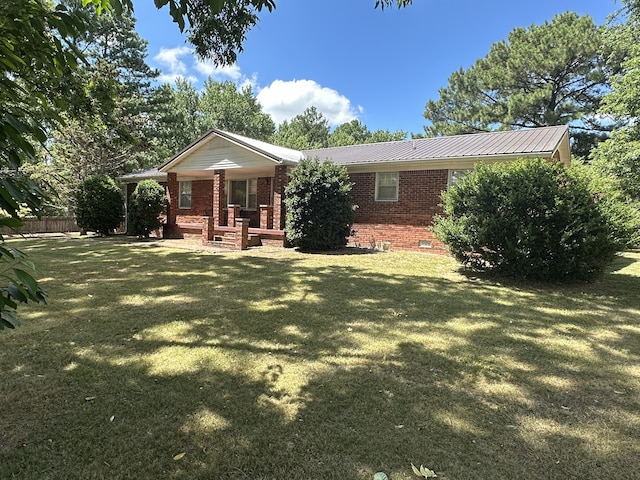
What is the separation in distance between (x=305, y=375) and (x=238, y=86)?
150 feet

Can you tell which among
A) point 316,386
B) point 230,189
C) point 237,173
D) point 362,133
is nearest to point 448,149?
point 237,173

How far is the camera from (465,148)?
40.1 feet

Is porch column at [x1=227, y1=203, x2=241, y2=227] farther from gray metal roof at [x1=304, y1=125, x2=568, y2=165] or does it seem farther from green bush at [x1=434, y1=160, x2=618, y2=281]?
green bush at [x1=434, y1=160, x2=618, y2=281]

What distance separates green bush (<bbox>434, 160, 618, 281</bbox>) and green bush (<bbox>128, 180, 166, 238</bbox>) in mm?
12133

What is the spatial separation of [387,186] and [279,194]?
3.83 meters

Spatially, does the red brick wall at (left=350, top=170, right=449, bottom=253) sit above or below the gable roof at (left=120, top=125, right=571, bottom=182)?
below

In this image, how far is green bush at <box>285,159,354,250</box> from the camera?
1134 centimetres

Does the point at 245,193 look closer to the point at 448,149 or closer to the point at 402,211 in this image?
the point at 402,211

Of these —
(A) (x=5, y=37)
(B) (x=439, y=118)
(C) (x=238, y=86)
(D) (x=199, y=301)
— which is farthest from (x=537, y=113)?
(C) (x=238, y=86)

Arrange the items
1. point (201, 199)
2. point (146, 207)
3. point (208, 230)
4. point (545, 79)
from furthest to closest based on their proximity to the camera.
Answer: point (545, 79), point (201, 199), point (146, 207), point (208, 230)

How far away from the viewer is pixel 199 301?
5.65 metres

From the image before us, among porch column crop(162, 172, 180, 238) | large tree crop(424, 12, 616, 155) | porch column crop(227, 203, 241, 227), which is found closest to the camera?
porch column crop(227, 203, 241, 227)

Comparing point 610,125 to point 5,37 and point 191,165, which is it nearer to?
point 191,165

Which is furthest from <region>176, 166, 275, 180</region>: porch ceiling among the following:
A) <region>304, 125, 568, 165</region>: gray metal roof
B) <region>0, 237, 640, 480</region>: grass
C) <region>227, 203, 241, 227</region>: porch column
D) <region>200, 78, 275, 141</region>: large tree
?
<region>200, 78, 275, 141</region>: large tree
